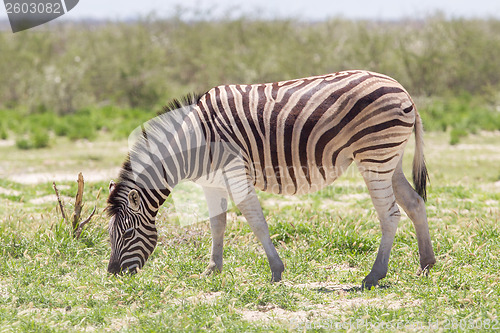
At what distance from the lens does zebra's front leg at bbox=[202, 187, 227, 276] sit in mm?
5223

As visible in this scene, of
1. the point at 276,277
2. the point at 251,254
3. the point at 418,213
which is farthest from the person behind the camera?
the point at 251,254

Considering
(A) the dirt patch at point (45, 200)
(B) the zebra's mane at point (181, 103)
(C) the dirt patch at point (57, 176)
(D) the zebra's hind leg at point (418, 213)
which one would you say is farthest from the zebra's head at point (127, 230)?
(C) the dirt patch at point (57, 176)

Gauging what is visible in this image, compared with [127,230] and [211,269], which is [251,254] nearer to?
[211,269]

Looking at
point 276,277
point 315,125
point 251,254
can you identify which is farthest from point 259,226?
point 315,125

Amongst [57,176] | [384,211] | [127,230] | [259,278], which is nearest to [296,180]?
[384,211]

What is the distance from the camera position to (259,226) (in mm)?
4895

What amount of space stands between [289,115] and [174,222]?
228 cm

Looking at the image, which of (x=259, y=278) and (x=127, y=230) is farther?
(x=259, y=278)

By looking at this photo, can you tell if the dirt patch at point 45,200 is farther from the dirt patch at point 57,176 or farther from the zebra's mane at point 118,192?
the zebra's mane at point 118,192

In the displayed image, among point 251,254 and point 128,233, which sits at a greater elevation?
point 128,233

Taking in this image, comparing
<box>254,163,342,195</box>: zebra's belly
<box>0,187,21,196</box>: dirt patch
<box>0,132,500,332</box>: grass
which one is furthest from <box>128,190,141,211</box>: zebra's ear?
<box>0,187,21,196</box>: dirt patch

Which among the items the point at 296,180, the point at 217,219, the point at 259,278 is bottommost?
the point at 259,278

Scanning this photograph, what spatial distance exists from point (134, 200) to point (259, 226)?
1.08 metres

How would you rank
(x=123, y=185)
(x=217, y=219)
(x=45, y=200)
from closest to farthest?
(x=123, y=185)
(x=217, y=219)
(x=45, y=200)
